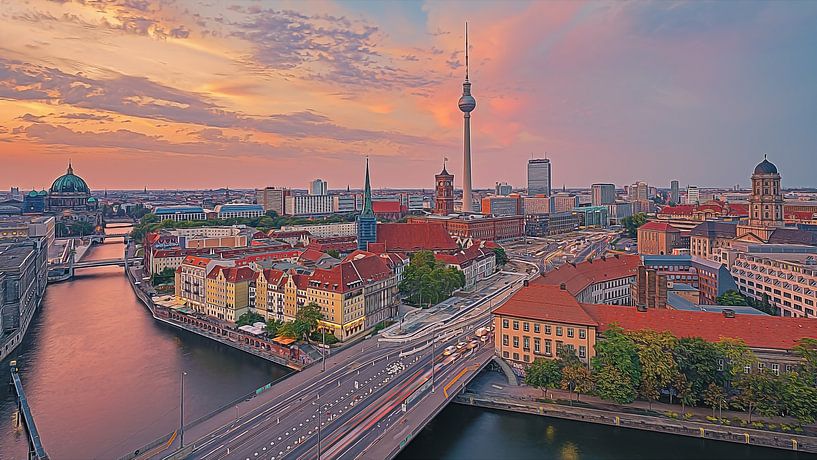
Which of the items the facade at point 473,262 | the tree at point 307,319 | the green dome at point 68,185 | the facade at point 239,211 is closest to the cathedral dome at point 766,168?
the facade at point 473,262

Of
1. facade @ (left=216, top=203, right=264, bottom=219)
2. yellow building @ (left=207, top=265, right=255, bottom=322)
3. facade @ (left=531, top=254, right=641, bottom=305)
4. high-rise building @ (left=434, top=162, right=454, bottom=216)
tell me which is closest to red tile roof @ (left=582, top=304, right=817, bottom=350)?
facade @ (left=531, top=254, right=641, bottom=305)

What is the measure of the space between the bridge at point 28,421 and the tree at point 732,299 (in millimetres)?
59956

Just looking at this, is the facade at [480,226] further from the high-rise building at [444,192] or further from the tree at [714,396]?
the tree at [714,396]

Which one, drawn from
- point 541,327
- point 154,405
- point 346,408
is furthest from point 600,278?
point 154,405

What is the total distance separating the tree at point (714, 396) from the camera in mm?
32562

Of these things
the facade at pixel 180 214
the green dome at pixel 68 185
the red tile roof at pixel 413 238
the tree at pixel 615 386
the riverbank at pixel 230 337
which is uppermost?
the green dome at pixel 68 185

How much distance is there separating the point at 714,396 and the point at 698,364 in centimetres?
208

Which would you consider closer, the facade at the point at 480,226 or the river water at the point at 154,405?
the river water at the point at 154,405

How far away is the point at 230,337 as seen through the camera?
2088 inches

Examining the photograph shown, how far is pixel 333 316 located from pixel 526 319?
19723 millimetres

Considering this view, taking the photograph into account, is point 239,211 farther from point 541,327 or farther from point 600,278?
point 541,327

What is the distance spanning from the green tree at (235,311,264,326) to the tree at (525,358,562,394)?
3082 centimetres

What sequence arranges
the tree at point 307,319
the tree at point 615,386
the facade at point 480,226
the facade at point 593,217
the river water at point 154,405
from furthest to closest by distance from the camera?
the facade at point 593,217, the facade at point 480,226, the tree at point 307,319, the tree at point 615,386, the river water at point 154,405

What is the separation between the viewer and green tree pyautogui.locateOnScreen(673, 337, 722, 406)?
33.2m
